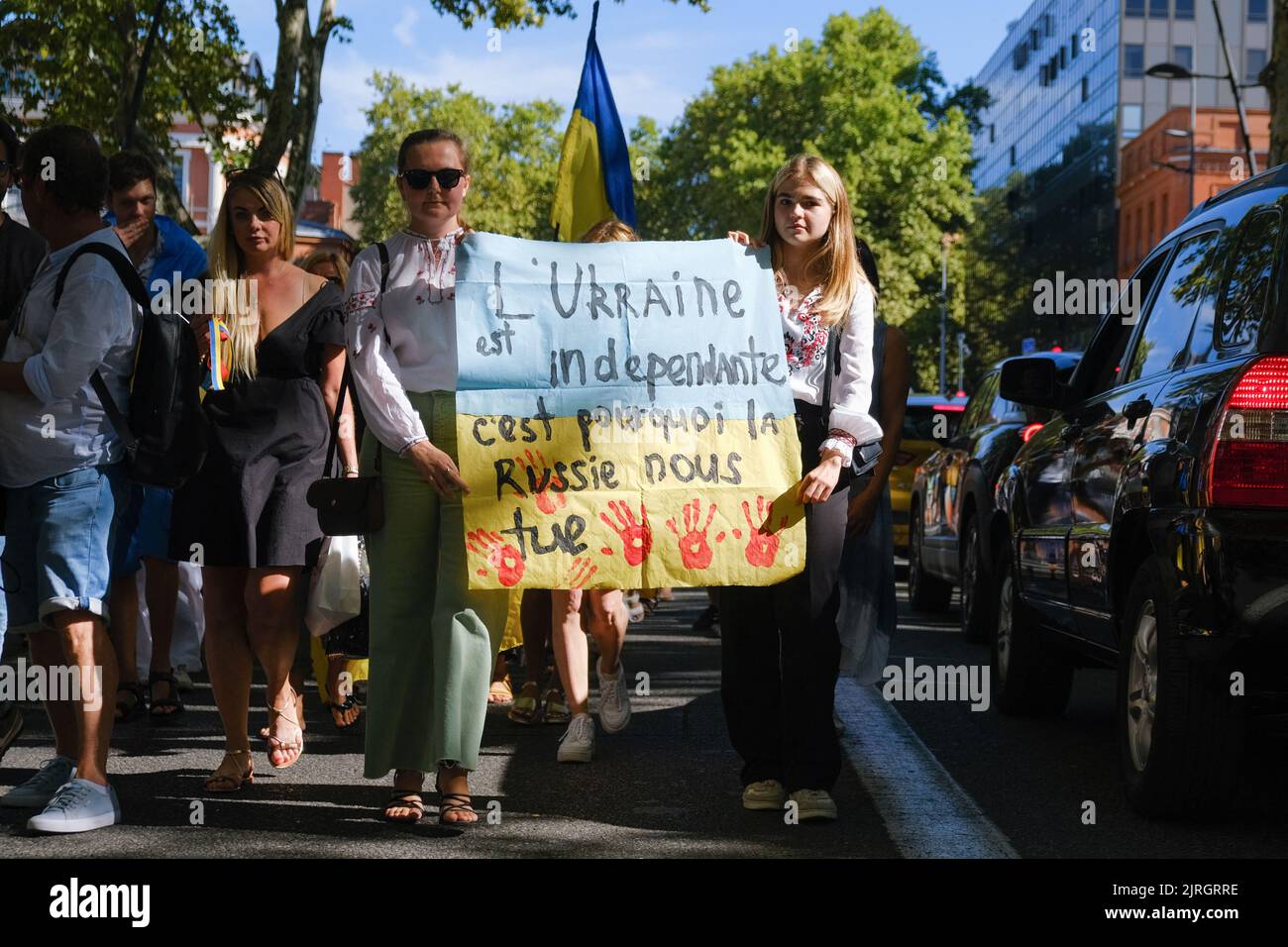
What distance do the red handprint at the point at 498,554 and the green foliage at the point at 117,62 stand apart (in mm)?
16420

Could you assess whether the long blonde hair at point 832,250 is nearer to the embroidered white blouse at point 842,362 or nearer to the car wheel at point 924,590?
the embroidered white blouse at point 842,362

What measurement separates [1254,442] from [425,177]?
245 cm

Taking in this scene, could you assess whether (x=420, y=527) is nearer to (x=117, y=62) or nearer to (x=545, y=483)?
(x=545, y=483)

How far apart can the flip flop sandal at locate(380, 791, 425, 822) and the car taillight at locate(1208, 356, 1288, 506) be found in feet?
7.84

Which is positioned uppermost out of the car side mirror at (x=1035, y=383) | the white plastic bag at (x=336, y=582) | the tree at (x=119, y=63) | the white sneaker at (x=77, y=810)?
the tree at (x=119, y=63)

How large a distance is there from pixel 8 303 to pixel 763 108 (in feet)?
183

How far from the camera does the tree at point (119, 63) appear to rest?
20.9 meters

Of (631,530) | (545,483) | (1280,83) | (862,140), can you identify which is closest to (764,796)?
(631,530)

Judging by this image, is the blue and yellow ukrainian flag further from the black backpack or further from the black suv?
the black backpack

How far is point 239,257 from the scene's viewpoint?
245 inches

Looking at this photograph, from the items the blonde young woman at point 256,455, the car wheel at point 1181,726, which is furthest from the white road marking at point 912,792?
the blonde young woman at point 256,455

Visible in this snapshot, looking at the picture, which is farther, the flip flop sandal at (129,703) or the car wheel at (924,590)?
the car wheel at (924,590)
